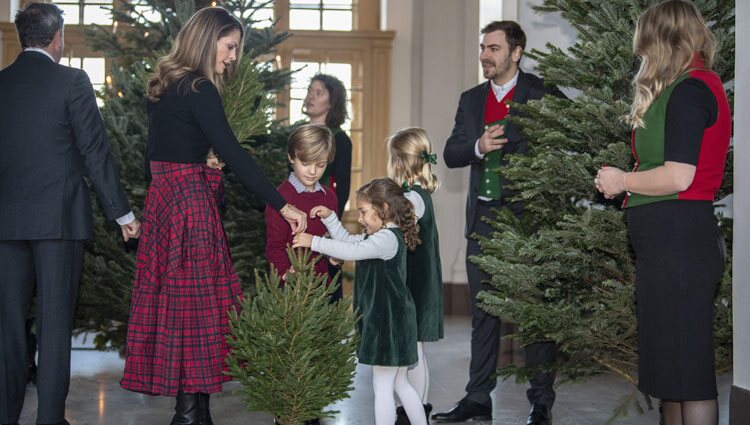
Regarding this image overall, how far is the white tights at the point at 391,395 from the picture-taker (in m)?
4.31

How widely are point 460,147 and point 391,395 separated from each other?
1.65m

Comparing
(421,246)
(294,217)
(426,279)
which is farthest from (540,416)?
(294,217)

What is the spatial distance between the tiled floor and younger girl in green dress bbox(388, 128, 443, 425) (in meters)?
0.67

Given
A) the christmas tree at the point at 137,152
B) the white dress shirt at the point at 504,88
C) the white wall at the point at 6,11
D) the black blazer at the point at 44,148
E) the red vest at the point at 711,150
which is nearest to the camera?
the red vest at the point at 711,150

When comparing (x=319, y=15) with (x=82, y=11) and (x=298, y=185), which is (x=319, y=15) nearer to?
(x=82, y=11)

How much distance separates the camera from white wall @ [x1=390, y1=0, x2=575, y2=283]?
10.8 meters

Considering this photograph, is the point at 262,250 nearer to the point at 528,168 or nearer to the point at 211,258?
the point at 211,258

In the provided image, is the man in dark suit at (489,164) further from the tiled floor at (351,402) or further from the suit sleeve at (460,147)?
the tiled floor at (351,402)

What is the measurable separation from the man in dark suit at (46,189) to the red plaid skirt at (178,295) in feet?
0.68

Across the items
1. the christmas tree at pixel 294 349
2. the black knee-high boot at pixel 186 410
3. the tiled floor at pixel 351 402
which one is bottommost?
the tiled floor at pixel 351 402

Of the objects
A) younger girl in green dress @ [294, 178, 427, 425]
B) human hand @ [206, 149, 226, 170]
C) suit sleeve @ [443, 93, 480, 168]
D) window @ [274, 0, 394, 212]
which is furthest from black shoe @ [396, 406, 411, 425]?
window @ [274, 0, 394, 212]

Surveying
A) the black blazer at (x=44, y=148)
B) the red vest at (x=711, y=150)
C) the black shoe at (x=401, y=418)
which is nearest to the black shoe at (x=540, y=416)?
the black shoe at (x=401, y=418)

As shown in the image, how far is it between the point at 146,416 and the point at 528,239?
7.44 feet

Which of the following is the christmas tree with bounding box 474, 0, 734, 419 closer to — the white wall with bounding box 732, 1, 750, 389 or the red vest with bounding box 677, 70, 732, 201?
the white wall with bounding box 732, 1, 750, 389
